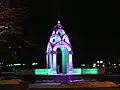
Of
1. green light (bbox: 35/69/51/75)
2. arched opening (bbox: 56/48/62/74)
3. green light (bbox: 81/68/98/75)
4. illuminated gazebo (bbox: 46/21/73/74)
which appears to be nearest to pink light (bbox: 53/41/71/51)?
illuminated gazebo (bbox: 46/21/73/74)

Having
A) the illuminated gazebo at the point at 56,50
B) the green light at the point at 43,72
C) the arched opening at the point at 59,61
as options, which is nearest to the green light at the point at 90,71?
the illuminated gazebo at the point at 56,50

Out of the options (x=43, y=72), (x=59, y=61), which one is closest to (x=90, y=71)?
(x=59, y=61)

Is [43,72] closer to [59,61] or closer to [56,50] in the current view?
[56,50]

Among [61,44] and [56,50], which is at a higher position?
[61,44]

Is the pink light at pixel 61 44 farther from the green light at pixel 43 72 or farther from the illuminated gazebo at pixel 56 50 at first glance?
the green light at pixel 43 72

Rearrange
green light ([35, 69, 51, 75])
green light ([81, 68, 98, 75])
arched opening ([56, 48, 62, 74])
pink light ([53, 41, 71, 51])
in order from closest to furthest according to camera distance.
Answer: pink light ([53, 41, 71, 51]), green light ([35, 69, 51, 75]), green light ([81, 68, 98, 75]), arched opening ([56, 48, 62, 74])

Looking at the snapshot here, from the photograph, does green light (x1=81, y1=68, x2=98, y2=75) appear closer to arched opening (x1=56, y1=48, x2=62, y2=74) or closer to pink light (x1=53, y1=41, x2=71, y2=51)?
arched opening (x1=56, y1=48, x2=62, y2=74)

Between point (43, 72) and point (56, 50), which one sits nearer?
point (56, 50)

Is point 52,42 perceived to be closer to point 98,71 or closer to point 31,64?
point 98,71

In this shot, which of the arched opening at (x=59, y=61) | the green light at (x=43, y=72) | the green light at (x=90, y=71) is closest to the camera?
the green light at (x=43, y=72)

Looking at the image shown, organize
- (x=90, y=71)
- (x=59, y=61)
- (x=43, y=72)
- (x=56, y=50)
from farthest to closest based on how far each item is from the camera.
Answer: (x=59, y=61) → (x=90, y=71) → (x=43, y=72) → (x=56, y=50)

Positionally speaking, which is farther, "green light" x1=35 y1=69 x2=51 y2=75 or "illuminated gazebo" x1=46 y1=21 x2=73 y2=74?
"green light" x1=35 y1=69 x2=51 y2=75

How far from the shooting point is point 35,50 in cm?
7419

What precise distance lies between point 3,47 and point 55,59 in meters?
20.4
